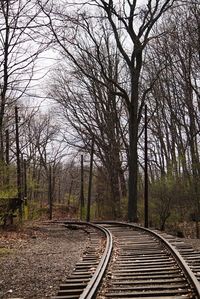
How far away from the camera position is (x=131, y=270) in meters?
9.45

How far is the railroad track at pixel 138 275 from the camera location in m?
7.27

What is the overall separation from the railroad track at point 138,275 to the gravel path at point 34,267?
37cm

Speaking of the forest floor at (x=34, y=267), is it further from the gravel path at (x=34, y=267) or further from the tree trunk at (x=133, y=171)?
the tree trunk at (x=133, y=171)

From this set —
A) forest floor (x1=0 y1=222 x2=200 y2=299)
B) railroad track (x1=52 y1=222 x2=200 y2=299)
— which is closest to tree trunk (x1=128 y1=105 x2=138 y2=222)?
forest floor (x1=0 y1=222 x2=200 y2=299)

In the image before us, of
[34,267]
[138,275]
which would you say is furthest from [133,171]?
[138,275]

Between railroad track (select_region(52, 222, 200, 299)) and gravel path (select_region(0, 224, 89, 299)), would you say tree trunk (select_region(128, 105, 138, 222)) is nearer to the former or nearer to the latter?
gravel path (select_region(0, 224, 89, 299))

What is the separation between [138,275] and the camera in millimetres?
8945

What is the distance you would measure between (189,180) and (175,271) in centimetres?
2126

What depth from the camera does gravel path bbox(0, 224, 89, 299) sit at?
839cm

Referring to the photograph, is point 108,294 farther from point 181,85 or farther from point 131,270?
point 181,85

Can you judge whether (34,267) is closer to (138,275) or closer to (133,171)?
(138,275)

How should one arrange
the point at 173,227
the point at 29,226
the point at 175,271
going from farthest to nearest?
the point at 173,227 < the point at 29,226 < the point at 175,271

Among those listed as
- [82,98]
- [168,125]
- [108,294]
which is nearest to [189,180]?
[168,125]

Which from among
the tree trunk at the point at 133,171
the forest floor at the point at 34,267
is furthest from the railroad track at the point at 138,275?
the tree trunk at the point at 133,171
